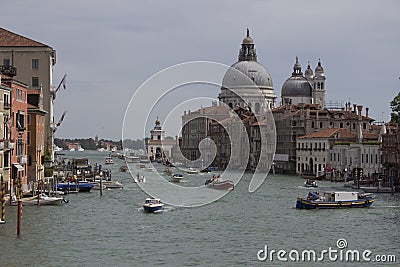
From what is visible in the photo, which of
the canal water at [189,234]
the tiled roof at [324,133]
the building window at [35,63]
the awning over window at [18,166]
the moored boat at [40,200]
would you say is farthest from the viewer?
the tiled roof at [324,133]

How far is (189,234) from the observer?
2366 centimetres

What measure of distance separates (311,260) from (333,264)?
25.9 inches

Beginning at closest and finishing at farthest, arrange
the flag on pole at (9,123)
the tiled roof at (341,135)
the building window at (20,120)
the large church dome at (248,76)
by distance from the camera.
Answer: the flag on pole at (9,123), the building window at (20,120), the tiled roof at (341,135), the large church dome at (248,76)

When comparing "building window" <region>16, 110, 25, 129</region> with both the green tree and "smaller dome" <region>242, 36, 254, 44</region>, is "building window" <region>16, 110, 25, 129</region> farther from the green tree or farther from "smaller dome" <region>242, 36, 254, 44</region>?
"smaller dome" <region>242, 36, 254, 44</region>

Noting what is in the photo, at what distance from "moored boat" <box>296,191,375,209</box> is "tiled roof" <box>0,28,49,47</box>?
55.3 feet

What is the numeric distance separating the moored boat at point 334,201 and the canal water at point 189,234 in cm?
44

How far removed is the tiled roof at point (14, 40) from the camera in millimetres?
41688

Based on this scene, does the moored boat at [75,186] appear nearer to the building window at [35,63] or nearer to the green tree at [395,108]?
the building window at [35,63]

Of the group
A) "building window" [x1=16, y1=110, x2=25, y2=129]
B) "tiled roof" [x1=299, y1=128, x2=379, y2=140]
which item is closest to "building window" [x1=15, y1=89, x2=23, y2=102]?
"building window" [x1=16, y1=110, x2=25, y2=129]

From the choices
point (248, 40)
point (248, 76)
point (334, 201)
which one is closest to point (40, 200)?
point (334, 201)

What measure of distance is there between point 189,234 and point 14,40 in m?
21.3

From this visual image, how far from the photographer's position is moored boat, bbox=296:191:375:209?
3134 centimetres

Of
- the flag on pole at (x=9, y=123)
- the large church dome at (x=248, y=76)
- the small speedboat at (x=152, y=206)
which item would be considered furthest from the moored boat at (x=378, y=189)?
the large church dome at (x=248, y=76)

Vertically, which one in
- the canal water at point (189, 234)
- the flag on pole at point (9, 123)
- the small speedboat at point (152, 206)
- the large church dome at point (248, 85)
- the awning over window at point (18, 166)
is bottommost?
the canal water at point (189, 234)
